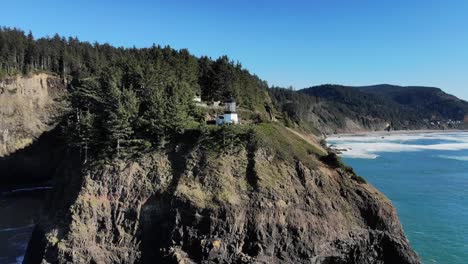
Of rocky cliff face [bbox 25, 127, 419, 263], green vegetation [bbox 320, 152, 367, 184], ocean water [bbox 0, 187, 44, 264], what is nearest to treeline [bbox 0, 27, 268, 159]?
rocky cliff face [bbox 25, 127, 419, 263]

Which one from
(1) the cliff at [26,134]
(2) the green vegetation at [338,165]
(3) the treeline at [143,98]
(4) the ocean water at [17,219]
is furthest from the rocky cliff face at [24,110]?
(2) the green vegetation at [338,165]

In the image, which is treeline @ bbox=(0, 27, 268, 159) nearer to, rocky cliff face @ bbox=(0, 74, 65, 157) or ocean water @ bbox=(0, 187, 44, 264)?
rocky cliff face @ bbox=(0, 74, 65, 157)

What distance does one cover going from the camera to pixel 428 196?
59.8m

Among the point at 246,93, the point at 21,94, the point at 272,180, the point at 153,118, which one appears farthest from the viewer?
the point at 21,94

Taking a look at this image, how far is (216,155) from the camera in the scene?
3753cm

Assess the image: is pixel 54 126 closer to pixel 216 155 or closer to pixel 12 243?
pixel 12 243

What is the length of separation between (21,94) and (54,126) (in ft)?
29.2

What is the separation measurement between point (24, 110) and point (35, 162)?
35.7 feet

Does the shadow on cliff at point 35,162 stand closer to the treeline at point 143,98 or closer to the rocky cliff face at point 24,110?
the rocky cliff face at point 24,110

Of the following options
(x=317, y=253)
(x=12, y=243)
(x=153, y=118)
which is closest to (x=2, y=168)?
(x=12, y=243)

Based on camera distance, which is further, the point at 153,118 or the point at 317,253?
the point at 153,118

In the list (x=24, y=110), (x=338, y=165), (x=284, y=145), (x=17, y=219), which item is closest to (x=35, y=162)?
(x=24, y=110)

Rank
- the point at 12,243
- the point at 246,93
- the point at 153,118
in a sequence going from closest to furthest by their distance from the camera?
the point at 153,118 < the point at 12,243 < the point at 246,93

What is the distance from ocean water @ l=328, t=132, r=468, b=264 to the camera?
41.0m
